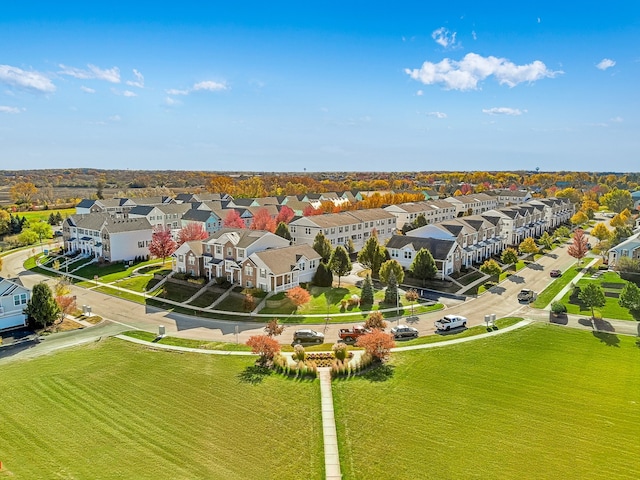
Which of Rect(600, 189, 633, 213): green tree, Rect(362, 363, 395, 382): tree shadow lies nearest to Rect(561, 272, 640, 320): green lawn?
Rect(362, 363, 395, 382): tree shadow

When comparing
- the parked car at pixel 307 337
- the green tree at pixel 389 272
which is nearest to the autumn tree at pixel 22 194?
the green tree at pixel 389 272

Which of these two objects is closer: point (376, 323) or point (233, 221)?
point (376, 323)

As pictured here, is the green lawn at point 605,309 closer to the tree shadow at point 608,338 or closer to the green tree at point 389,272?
the tree shadow at point 608,338

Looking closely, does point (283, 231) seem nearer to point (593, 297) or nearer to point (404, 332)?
point (404, 332)

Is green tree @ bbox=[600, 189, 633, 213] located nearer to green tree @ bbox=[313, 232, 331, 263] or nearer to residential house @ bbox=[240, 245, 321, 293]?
green tree @ bbox=[313, 232, 331, 263]

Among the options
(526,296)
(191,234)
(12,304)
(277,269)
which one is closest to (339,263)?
(277,269)
